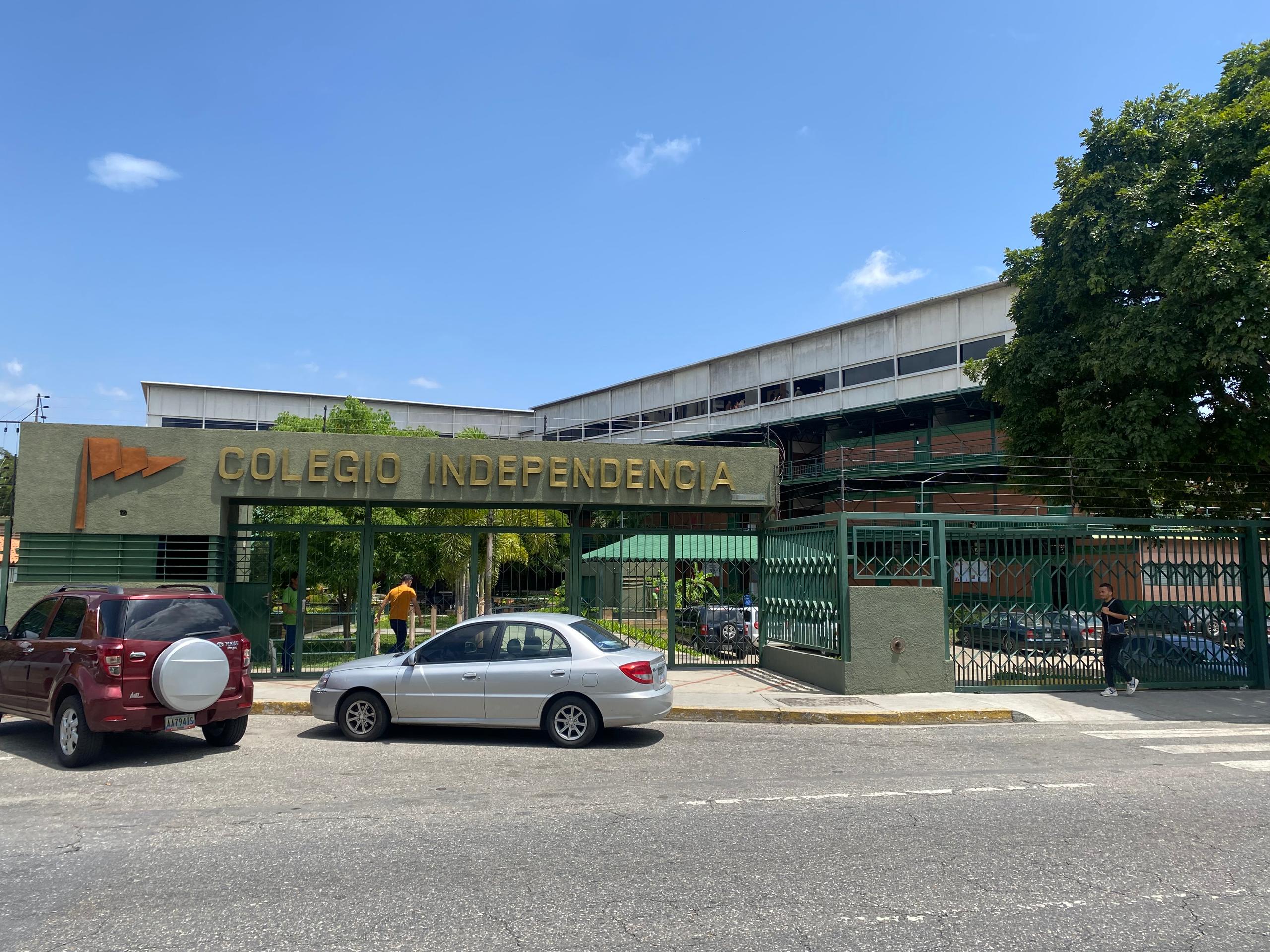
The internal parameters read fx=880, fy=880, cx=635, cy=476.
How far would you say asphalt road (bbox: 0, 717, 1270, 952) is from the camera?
14.5 feet

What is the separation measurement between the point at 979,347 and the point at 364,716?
28.8 metres

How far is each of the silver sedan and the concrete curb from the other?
1963 mm

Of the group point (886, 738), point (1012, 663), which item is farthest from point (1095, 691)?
point (886, 738)

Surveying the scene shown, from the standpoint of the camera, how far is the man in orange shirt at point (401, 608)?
15094 mm

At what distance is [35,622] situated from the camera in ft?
31.9

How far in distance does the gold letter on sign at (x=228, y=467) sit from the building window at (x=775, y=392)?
28476 millimetres

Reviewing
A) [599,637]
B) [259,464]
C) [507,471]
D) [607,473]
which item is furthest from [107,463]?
[599,637]

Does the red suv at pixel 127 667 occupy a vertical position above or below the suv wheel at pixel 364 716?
above

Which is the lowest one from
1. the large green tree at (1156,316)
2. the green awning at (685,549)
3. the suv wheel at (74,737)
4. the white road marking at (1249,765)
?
the white road marking at (1249,765)

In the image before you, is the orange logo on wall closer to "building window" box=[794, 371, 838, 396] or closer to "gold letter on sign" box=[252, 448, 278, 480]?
"gold letter on sign" box=[252, 448, 278, 480]

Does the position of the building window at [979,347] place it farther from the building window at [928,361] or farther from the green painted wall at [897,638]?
the green painted wall at [897,638]

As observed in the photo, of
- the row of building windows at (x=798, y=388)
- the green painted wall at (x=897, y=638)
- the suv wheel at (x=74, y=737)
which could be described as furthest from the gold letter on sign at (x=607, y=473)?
the row of building windows at (x=798, y=388)

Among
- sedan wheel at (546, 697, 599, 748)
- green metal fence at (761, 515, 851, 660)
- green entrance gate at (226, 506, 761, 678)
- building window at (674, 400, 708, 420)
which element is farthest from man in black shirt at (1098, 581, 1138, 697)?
building window at (674, 400, 708, 420)

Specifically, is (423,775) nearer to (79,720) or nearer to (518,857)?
(518,857)
